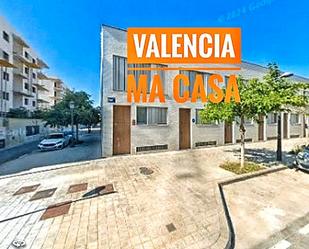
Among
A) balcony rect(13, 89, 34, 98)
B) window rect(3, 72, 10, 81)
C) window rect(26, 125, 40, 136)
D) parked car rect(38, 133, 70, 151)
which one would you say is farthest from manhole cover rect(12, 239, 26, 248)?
balcony rect(13, 89, 34, 98)

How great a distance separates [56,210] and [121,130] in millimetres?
7094

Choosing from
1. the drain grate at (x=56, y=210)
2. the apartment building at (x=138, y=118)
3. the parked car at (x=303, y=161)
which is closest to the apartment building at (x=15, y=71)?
the apartment building at (x=138, y=118)

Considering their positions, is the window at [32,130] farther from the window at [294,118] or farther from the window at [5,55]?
the window at [294,118]

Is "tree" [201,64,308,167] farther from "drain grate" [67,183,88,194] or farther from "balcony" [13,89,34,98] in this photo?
"balcony" [13,89,34,98]

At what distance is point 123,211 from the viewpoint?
515 centimetres

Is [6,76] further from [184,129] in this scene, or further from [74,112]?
[184,129]

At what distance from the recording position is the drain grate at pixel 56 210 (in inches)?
198

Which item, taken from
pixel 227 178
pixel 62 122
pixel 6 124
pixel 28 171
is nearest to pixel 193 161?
pixel 227 178

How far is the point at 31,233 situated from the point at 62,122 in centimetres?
1617

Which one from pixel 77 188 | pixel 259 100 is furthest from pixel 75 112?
pixel 259 100

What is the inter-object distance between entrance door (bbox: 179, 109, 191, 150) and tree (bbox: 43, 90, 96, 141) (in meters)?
9.47

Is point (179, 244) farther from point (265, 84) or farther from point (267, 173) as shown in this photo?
point (265, 84)

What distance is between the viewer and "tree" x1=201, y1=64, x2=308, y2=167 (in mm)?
8105

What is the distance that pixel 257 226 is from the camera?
4613 millimetres
